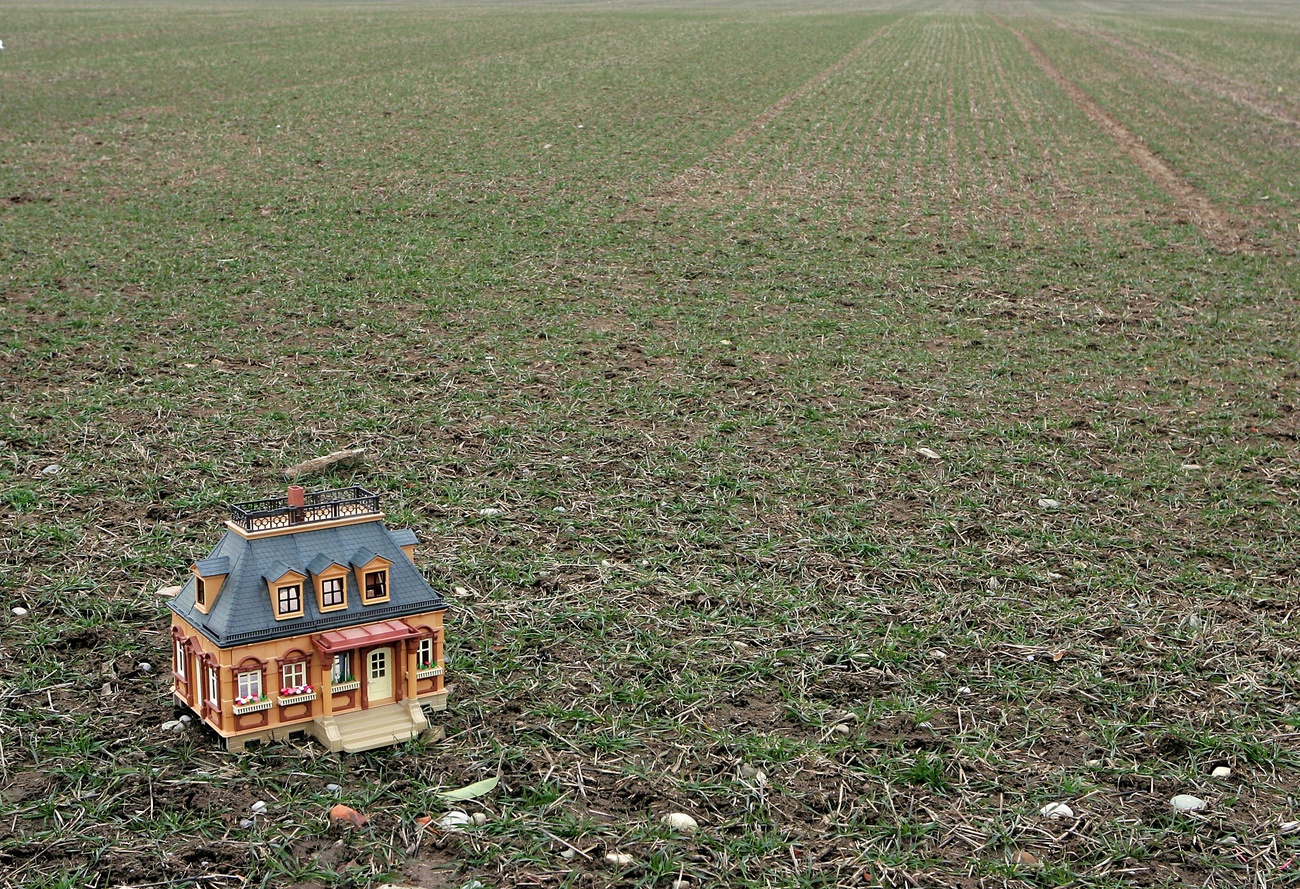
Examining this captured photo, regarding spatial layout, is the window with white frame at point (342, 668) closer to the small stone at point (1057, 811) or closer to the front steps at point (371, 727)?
the front steps at point (371, 727)

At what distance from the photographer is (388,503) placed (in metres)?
9.00

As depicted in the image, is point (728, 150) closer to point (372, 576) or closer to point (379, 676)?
point (372, 576)

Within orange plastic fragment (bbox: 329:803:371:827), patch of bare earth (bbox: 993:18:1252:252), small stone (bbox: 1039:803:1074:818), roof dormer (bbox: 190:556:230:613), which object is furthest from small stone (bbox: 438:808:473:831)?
patch of bare earth (bbox: 993:18:1252:252)

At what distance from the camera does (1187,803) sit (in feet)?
19.2

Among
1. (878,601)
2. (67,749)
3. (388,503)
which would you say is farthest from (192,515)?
(878,601)

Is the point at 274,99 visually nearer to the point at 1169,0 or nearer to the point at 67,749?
the point at 67,749

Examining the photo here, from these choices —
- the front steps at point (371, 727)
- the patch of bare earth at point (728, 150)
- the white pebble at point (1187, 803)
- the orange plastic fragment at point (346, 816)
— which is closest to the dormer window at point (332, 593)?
the front steps at point (371, 727)

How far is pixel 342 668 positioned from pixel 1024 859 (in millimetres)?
2922

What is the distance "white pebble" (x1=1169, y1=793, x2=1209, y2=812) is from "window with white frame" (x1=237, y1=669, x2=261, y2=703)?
12.8 ft

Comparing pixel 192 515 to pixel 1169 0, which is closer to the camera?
pixel 192 515

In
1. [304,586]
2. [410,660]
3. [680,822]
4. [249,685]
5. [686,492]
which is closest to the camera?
[680,822]

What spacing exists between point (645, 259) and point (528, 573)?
9.97 m

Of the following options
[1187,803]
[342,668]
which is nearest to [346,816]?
[342,668]

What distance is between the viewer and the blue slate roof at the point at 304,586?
5.70 meters
